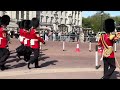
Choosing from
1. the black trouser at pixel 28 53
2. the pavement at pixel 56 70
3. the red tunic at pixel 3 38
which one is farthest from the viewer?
the black trouser at pixel 28 53

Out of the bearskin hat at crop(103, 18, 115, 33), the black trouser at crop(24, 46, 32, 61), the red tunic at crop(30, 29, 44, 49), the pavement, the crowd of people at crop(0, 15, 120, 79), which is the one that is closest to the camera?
the bearskin hat at crop(103, 18, 115, 33)

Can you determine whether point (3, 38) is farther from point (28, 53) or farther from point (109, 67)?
point (109, 67)

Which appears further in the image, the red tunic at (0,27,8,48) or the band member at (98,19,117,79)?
the red tunic at (0,27,8,48)

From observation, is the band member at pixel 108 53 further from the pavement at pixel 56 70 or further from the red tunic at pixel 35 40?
the red tunic at pixel 35 40

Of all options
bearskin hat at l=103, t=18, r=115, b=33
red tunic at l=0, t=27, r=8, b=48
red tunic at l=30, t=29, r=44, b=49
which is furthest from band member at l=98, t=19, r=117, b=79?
red tunic at l=0, t=27, r=8, b=48

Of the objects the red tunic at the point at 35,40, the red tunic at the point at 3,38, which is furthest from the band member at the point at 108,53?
the red tunic at the point at 3,38

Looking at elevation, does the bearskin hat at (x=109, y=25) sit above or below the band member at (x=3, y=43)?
above

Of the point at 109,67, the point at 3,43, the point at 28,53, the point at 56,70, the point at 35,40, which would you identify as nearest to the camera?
the point at 109,67

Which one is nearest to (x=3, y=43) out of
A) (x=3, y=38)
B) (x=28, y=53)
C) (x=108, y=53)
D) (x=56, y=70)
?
(x=3, y=38)

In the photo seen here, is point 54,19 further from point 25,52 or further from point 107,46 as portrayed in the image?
point 107,46

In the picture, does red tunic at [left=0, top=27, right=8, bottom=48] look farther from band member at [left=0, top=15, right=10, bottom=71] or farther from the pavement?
the pavement
